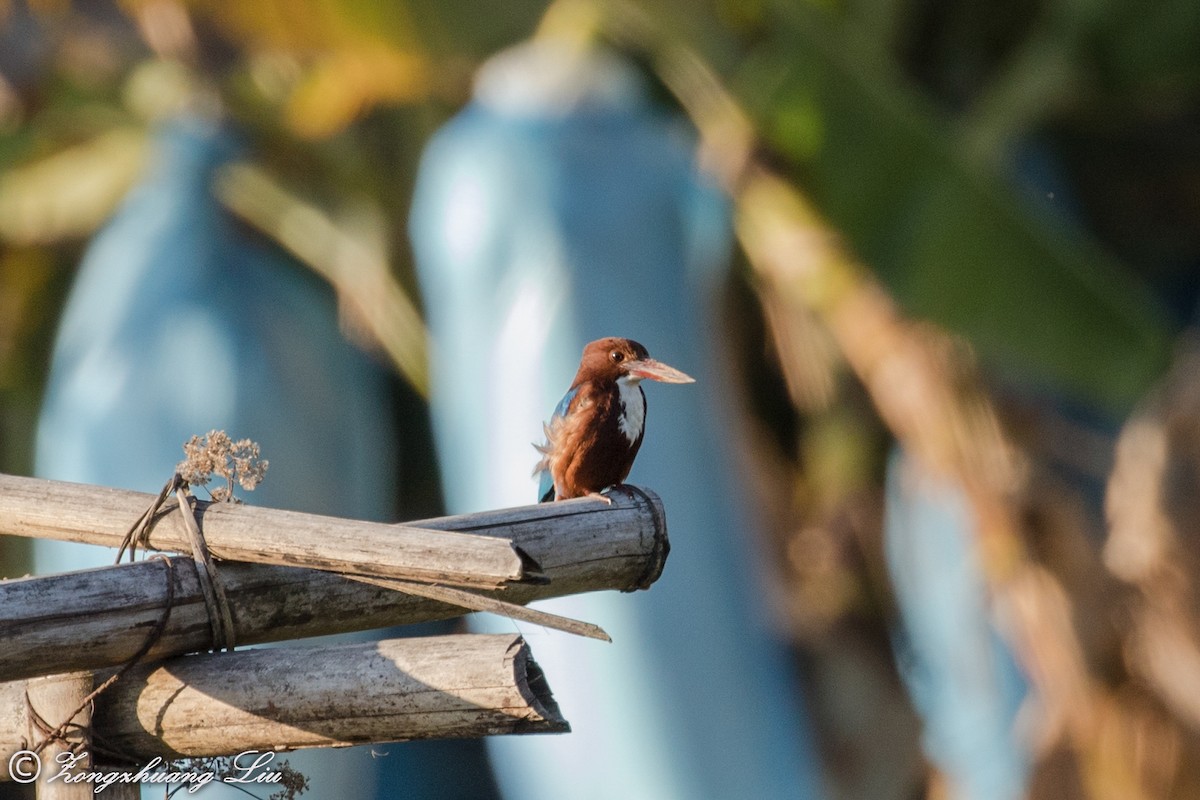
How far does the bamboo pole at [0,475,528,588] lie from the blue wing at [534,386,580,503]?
23 cm

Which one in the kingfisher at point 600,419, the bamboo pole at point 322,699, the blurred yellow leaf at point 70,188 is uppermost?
the blurred yellow leaf at point 70,188

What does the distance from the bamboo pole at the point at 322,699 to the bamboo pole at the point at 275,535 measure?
13 cm

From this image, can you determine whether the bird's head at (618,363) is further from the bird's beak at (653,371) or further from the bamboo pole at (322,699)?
the bamboo pole at (322,699)

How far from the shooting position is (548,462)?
176cm

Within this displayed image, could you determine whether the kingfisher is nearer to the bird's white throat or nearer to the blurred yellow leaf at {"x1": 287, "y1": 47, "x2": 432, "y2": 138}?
the bird's white throat

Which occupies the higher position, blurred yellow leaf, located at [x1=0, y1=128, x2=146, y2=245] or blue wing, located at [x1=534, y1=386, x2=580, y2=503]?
blurred yellow leaf, located at [x1=0, y1=128, x2=146, y2=245]

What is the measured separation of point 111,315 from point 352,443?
110 cm

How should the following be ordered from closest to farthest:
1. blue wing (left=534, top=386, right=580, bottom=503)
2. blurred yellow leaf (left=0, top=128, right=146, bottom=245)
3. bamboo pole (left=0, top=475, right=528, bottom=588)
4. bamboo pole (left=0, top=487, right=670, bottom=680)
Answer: bamboo pole (left=0, top=475, right=528, bottom=588) < bamboo pole (left=0, top=487, right=670, bottom=680) < blue wing (left=534, top=386, right=580, bottom=503) < blurred yellow leaf (left=0, top=128, right=146, bottom=245)

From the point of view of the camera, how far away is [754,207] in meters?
6.38

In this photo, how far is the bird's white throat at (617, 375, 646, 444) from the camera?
1.65 metres

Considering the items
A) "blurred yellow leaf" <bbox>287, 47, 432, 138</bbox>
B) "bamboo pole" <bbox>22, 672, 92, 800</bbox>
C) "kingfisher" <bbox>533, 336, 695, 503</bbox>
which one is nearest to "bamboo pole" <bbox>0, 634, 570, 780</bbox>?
"bamboo pole" <bbox>22, 672, 92, 800</bbox>

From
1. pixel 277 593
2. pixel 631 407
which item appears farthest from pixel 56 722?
pixel 631 407

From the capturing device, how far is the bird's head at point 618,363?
1.61 meters

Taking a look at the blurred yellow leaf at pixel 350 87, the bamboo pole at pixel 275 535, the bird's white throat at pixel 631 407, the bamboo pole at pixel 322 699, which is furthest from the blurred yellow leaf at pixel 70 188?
the bird's white throat at pixel 631 407
